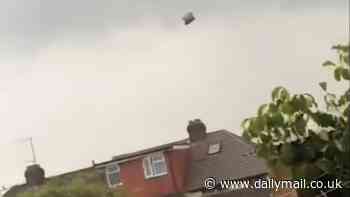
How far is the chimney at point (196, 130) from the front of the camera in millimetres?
12273

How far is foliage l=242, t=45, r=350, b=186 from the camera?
125cm

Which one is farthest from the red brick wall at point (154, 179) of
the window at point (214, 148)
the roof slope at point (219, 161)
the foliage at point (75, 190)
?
the foliage at point (75, 190)

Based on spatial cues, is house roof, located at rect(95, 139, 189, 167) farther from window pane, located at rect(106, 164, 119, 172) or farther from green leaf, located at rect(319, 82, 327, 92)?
green leaf, located at rect(319, 82, 327, 92)

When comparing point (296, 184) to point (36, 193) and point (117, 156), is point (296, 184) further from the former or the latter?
point (117, 156)

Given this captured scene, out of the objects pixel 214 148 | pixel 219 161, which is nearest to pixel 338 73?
pixel 219 161

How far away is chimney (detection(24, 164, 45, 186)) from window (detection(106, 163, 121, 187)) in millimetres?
1269

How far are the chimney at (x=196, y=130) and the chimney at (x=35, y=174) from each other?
2.77 m

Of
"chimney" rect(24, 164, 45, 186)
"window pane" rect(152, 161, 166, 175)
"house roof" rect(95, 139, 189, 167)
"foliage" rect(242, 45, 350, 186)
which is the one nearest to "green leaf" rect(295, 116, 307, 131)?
"foliage" rect(242, 45, 350, 186)

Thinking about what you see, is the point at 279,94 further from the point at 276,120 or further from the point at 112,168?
the point at 112,168

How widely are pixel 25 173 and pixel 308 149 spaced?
12.0m

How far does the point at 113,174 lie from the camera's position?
1213 cm

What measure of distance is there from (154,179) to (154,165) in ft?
0.85

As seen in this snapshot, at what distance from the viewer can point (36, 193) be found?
10.0 meters

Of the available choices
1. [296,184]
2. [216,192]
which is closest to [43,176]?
[216,192]
